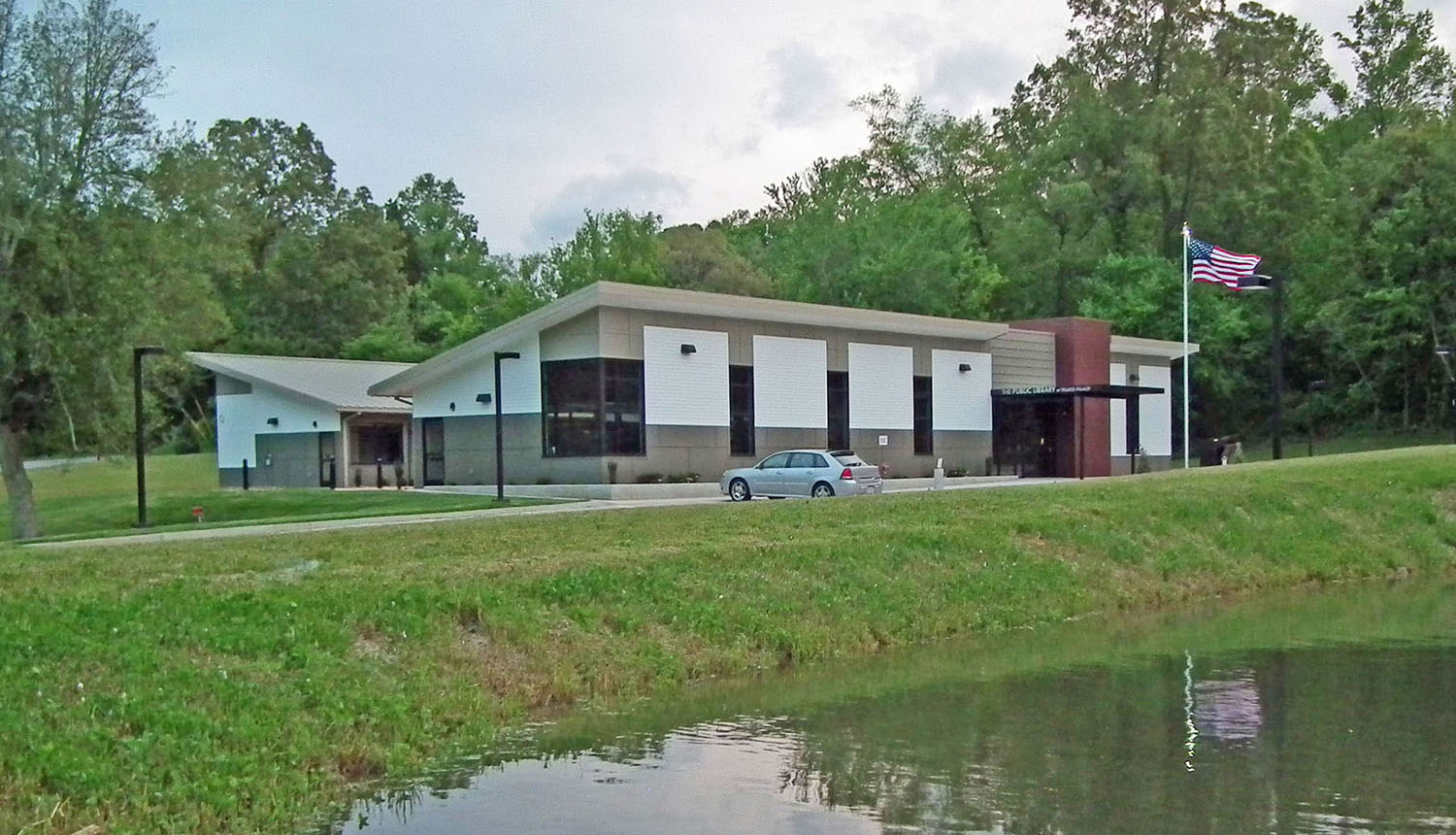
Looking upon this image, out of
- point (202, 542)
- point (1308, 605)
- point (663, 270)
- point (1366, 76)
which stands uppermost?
point (1366, 76)

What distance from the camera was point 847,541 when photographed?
A: 20.7 meters

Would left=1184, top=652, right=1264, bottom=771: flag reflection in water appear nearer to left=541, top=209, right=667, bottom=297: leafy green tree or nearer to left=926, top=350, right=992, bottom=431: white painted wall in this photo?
left=926, top=350, right=992, bottom=431: white painted wall

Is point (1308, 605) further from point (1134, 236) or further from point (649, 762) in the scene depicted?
point (1134, 236)

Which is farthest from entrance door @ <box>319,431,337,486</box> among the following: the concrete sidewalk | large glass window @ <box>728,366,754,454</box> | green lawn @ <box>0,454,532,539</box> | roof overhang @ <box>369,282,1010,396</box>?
the concrete sidewalk

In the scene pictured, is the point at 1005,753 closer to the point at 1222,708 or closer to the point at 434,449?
the point at 1222,708

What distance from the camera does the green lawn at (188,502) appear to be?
3434 cm

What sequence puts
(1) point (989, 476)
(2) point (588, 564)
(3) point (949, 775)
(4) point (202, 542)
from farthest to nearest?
(1) point (989, 476)
(4) point (202, 542)
(2) point (588, 564)
(3) point (949, 775)

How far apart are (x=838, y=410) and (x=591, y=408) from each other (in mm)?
8686

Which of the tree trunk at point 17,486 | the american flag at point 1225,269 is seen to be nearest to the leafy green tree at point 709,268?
the american flag at point 1225,269

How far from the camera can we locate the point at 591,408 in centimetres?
3650

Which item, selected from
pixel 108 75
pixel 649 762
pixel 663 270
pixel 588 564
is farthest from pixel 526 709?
pixel 663 270

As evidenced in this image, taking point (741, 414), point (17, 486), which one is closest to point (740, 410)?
point (741, 414)

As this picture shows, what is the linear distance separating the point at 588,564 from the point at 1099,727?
6.90 metres

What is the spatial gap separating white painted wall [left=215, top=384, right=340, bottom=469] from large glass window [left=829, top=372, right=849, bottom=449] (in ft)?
49.7
